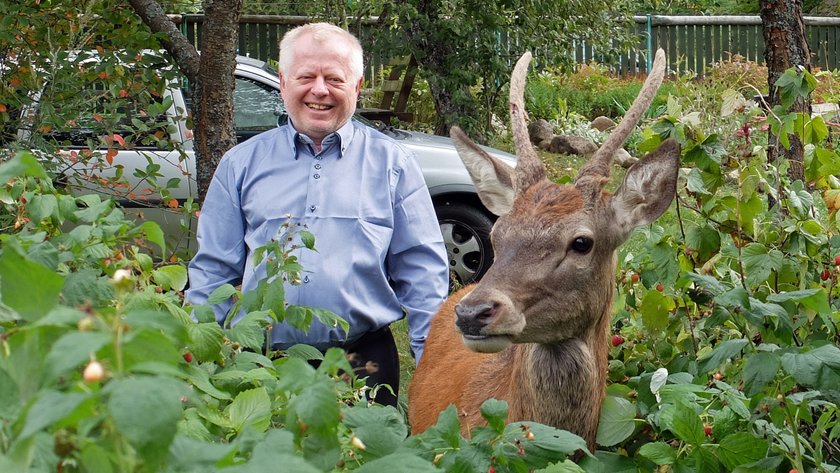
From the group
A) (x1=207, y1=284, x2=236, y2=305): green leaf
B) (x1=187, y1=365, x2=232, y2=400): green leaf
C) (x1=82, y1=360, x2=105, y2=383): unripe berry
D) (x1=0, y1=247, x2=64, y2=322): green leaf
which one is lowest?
(x1=187, y1=365, x2=232, y2=400): green leaf

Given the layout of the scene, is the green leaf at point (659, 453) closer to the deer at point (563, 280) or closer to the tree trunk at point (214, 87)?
the deer at point (563, 280)

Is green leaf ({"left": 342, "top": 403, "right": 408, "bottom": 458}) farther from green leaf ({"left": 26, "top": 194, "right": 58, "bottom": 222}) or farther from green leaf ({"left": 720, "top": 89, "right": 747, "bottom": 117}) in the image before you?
green leaf ({"left": 720, "top": 89, "right": 747, "bottom": 117})

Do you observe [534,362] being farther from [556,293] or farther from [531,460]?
[531,460]

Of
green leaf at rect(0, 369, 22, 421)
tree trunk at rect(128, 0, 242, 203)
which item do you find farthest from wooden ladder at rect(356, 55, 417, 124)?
green leaf at rect(0, 369, 22, 421)

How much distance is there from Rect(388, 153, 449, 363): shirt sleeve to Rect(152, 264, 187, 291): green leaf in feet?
5.03

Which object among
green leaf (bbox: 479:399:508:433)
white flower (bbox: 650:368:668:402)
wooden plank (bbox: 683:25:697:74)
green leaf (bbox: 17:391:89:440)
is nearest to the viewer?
green leaf (bbox: 17:391:89:440)

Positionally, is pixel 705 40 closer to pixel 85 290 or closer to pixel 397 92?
pixel 397 92

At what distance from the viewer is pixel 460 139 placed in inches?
151

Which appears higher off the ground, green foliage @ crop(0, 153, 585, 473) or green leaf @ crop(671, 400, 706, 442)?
green foliage @ crop(0, 153, 585, 473)

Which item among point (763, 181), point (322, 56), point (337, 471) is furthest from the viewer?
point (322, 56)

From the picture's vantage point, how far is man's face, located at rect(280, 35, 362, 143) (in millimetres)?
3832

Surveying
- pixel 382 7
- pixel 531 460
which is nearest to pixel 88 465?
pixel 531 460

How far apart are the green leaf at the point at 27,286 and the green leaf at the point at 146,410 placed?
17 cm

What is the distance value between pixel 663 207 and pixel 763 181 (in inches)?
14.0
